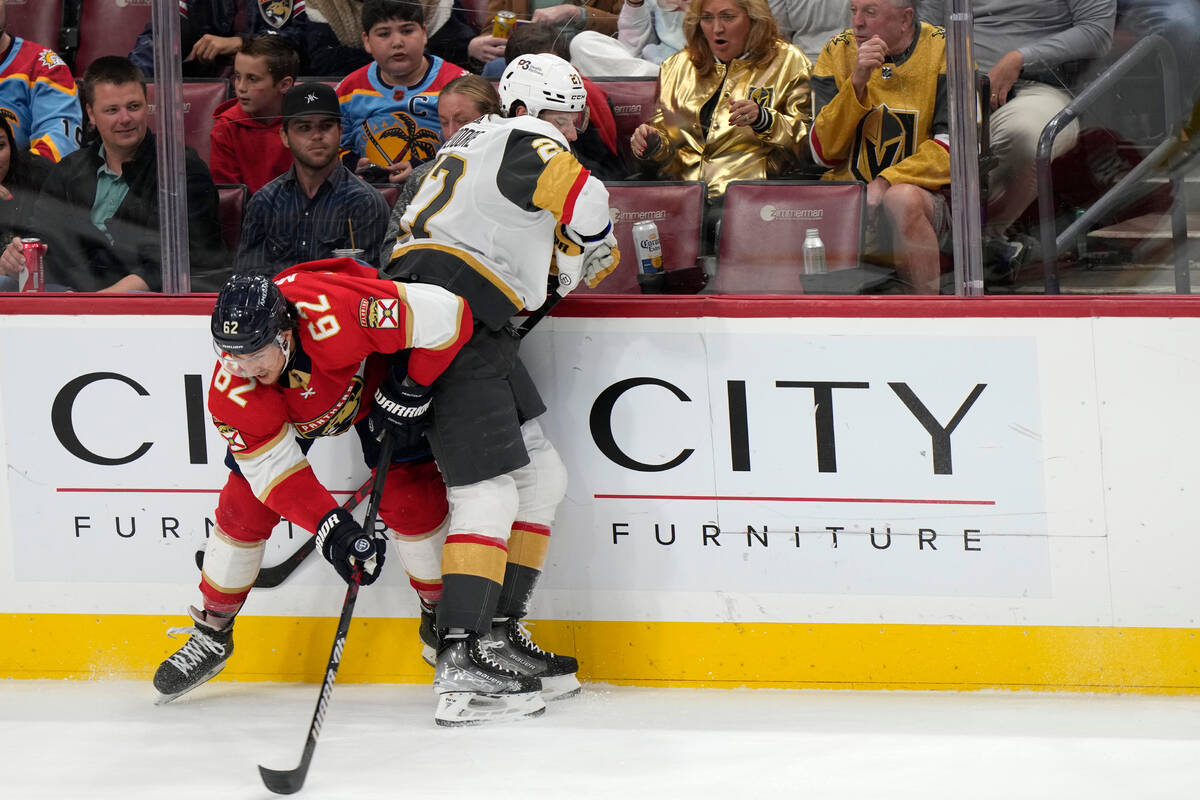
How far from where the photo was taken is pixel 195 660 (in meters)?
3.03

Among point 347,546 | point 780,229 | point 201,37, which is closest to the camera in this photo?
point 347,546

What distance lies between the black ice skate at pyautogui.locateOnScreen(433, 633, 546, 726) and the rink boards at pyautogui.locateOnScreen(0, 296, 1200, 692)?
267 millimetres

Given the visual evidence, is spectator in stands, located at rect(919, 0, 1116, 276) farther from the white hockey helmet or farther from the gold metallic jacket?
the white hockey helmet

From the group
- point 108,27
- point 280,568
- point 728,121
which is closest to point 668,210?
point 728,121

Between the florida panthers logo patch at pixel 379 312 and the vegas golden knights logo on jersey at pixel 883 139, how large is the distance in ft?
3.51

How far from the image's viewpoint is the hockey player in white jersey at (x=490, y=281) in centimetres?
281

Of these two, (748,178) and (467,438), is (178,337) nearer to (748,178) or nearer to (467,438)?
(467,438)

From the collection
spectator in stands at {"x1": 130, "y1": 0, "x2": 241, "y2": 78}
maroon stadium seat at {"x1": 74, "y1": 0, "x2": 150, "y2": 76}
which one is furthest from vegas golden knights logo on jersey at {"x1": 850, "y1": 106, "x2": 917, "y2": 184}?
maroon stadium seat at {"x1": 74, "y1": 0, "x2": 150, "y2": 76}

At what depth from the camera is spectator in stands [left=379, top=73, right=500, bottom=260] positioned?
9.86 ft

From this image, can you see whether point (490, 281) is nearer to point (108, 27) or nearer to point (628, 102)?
point (628, 102)

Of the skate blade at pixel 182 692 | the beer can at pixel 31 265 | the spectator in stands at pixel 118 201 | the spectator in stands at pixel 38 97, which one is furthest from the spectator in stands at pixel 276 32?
the skate blade at pixel 182 692

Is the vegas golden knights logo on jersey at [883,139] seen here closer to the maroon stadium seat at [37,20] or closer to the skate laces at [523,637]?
the skate laces at [523,637]

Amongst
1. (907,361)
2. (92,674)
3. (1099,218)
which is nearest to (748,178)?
(907,361)

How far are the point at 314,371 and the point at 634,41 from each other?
1.04m
